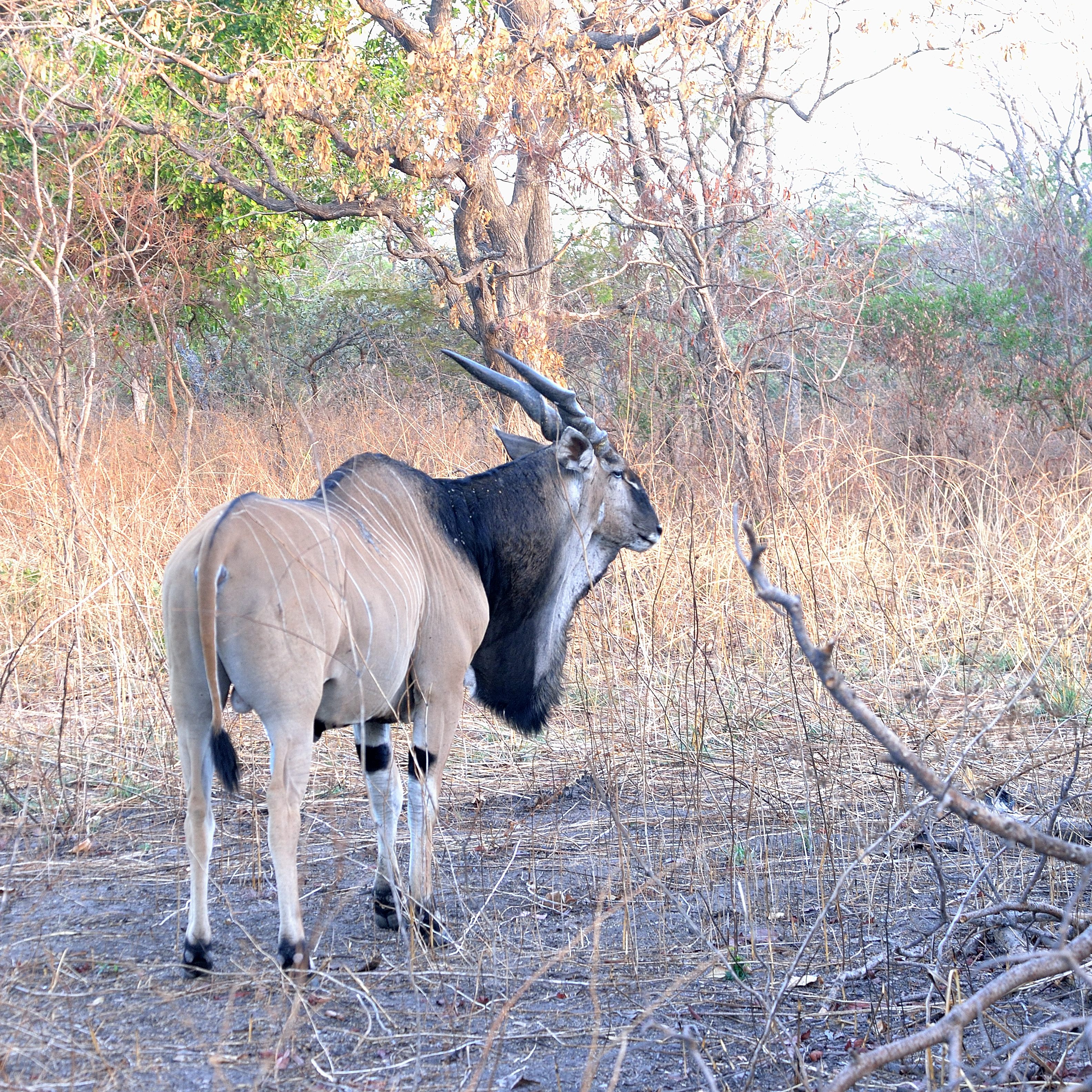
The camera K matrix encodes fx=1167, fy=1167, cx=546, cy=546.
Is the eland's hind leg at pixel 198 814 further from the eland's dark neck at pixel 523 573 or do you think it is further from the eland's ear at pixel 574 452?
the eland's ear at pixel 574 452

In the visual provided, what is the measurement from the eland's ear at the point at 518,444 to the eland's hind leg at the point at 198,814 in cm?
162

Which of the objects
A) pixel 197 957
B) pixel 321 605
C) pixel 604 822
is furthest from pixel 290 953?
pixel 604 822

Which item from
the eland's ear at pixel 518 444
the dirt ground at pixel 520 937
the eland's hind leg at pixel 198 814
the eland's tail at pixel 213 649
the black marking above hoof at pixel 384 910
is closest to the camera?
the dirt ground at pixel 520 937

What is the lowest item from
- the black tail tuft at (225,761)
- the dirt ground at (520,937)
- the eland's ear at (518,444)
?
the dirt ground at (520,937)

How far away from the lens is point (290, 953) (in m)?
2.39

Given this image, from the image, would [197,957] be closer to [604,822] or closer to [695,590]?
[604,822]

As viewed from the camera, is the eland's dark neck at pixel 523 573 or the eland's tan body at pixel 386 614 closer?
the eland's tan body at pixel 386 614

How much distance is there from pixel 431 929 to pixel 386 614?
28.8 inches

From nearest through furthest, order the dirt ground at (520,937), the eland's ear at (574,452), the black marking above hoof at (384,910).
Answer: the dirt ground at (520,937) < the black marking above hoof at (384,910) < the eland's ear at (574,452)

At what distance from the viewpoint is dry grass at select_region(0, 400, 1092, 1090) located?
227cm

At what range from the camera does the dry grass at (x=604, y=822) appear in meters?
2.27

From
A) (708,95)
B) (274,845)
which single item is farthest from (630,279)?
(274,845)

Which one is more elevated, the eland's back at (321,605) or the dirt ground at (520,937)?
the eland's back at (321,605)

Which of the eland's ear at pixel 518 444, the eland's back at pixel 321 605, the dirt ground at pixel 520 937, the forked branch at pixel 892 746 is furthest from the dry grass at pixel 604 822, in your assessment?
the eland's ear at pixel 518 444
